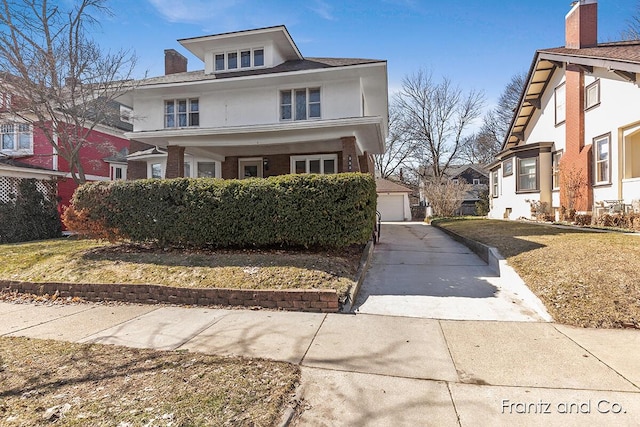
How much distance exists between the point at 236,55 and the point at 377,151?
23.2 ft

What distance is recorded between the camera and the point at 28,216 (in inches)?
521

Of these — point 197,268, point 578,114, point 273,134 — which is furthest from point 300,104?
point 578,114

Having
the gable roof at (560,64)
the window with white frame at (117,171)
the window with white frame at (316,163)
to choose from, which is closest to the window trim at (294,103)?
the window with white frame at (316,163)

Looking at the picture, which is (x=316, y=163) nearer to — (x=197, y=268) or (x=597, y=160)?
(x=197, y=268)

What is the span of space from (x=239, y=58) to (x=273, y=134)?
4167 mm

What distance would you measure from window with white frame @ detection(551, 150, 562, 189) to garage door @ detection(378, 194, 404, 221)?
14.3m

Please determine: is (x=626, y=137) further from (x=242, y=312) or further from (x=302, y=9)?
(x=242, y=312)

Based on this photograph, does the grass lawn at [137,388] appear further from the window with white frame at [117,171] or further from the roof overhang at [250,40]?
the window with white frame at [117,171]

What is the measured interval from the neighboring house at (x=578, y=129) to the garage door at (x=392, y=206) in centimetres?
1073

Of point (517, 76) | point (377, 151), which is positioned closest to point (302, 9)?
point (377, 151)

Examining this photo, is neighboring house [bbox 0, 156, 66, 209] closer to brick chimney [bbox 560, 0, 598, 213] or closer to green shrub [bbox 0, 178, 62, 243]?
green shrub [bbox 0, 178, 62, 243]

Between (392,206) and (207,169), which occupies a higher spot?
(207,169)

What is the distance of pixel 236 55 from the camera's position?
44.0ft

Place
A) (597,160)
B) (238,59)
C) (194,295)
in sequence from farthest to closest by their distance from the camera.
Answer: (238,59)
(597,160)
(194,295)
